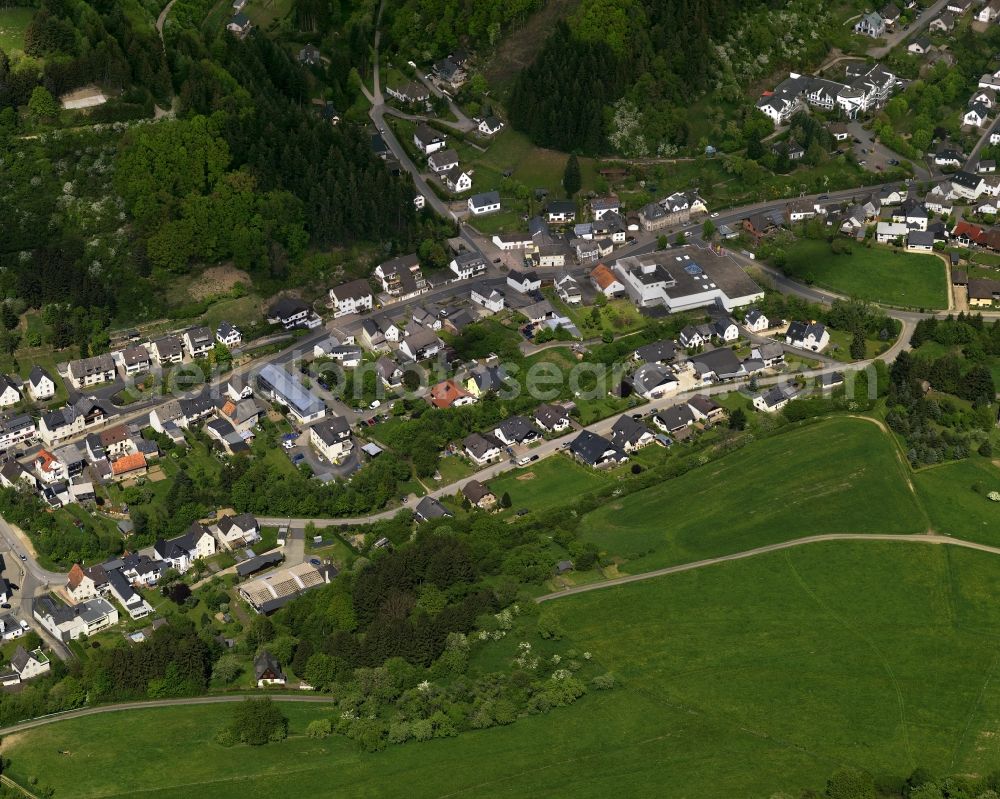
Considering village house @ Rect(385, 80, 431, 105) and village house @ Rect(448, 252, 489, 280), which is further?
village house @ Rect(385, 80, 431, 105)

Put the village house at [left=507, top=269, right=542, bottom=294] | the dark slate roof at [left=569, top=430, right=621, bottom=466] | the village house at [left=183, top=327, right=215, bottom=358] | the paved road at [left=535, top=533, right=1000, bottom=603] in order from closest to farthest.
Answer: the paved road at [left=535, top=533, right=1000, bottom=603] < the dark slate roof at [left=569, top=430, right=621, bottom=466] < the village house at [left=183, top=327, right=215, bottom=358] < the village house at [left=507, top=269, right=542, bottom=294]

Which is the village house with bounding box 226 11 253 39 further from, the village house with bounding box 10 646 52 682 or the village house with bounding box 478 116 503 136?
the village house with bounding box 10 646 52 682

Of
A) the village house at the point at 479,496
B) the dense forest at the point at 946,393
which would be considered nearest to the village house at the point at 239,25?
the village house at the point at 479,496

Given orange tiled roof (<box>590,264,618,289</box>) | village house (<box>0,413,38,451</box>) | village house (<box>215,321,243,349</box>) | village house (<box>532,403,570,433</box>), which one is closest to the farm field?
village house (<box>532,403,570,433</box>)

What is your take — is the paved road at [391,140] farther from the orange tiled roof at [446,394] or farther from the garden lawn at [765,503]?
the garden lawn at [765,503]

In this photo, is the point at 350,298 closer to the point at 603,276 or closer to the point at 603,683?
the point at 603,276

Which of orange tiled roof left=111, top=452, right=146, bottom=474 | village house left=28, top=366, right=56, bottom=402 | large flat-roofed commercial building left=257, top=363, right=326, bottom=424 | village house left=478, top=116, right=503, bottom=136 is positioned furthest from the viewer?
village house left=478, top=116, right=503, bottom=136

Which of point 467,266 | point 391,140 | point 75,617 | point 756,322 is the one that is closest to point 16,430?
point 75,617
